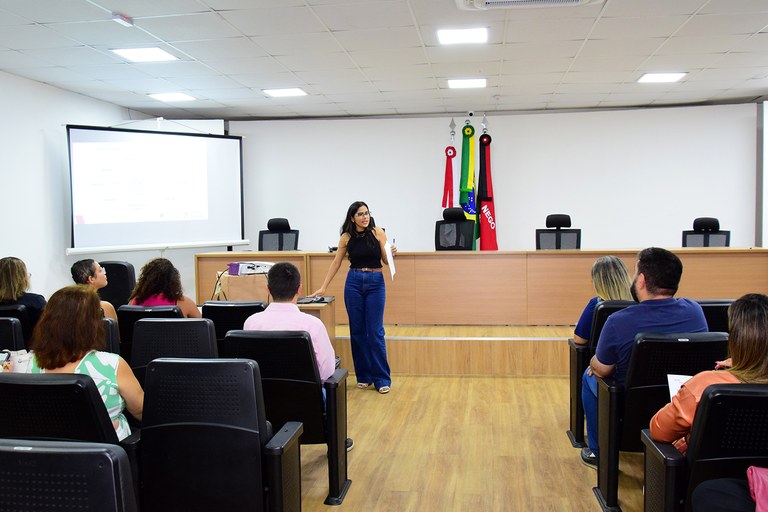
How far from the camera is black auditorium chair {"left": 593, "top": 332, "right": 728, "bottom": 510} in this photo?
2.42 meters

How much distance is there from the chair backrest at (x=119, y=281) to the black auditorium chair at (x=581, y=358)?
409 cm

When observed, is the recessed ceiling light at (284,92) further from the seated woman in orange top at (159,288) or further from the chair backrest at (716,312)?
the chair backrest at (716,312)

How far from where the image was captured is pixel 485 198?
8.78 metres

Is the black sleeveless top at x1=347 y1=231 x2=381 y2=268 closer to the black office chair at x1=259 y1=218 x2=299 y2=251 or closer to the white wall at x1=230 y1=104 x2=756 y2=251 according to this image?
the black office chair at x1=259 y1=218 x2=299 y2=251

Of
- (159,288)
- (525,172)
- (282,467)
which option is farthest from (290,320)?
(525,172)

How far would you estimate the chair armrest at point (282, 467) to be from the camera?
2008 millimetres

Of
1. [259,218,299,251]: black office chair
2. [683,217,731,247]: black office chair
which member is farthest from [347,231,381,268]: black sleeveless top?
[683,217,731,247]: black office chair

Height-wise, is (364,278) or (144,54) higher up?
(144,54)

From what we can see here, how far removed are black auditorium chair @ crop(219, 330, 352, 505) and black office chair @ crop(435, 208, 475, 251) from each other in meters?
3.47

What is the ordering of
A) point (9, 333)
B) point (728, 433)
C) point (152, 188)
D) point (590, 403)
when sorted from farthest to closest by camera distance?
1. point (152, 188)
2. point (590, 403)
3. point (9, 333)
4. point (728, 433)

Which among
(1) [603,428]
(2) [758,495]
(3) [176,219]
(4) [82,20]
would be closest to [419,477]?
(1) [603,428]

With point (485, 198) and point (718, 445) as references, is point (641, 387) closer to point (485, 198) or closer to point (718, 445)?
point (718, 445)

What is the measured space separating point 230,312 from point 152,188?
493cm

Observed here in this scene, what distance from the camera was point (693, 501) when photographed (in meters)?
1.72
